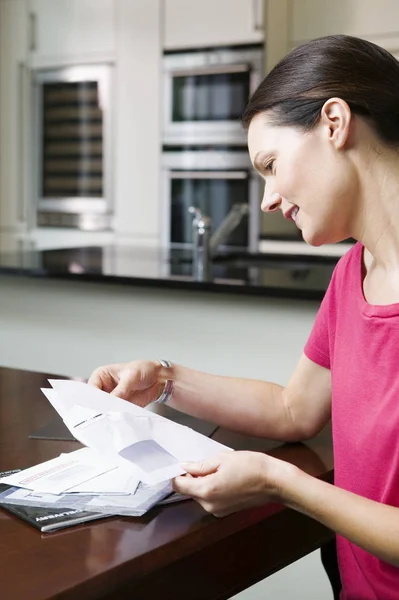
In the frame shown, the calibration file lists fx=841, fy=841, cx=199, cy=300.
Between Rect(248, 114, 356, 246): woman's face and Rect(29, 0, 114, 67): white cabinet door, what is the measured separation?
12.9 ft

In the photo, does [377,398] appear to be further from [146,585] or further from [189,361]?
[189,361]

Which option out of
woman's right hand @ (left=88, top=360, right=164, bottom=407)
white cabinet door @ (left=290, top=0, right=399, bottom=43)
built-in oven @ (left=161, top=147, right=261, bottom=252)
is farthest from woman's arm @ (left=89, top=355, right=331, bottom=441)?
white cabinet door @ (left=290, top=0, right=399, bottom=43)

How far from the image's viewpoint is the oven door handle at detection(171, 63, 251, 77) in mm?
4320

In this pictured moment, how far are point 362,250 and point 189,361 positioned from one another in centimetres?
124

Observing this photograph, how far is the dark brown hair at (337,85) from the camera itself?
1016 millimetres

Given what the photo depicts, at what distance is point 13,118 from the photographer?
518cm

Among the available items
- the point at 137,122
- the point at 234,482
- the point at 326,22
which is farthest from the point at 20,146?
the point at 234,482

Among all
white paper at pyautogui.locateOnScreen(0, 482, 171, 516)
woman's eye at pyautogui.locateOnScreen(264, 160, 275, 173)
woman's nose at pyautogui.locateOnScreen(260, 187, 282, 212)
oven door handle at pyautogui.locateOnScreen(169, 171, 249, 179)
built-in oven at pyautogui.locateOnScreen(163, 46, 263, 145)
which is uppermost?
built-in oven at pyautogui.locateOnScreen(163, 46, 263, 145)

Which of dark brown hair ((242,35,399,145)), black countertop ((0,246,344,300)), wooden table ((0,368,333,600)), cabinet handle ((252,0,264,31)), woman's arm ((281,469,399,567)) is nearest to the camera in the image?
wooden table ((0,368,333,600))

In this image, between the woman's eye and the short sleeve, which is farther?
the short sleeve

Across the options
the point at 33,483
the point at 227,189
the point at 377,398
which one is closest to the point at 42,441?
the point at 33,483

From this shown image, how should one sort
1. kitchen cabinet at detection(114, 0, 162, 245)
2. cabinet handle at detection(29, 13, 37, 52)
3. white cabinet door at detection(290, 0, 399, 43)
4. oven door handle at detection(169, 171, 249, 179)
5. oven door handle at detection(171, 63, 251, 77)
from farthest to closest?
cabinet handle at detection(29, 13, 37, 52) → kitchen cabinet at detection(114, 0, 162, 245) → oven door handle at detection(169, 171, 249, 179) → oven door handle at detection(171, 63, 251, 77) → white cabinet door at detection(290, 0, 399, 43)

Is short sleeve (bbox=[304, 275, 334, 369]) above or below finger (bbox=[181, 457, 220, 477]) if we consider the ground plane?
above

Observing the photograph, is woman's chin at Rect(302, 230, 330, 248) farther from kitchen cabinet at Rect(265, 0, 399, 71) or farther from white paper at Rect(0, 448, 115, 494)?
kitchen cabinet at Rect(265, 0, 399, 71)
